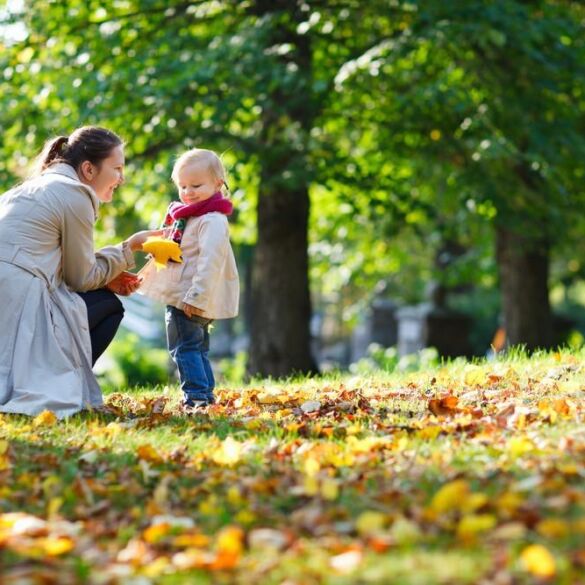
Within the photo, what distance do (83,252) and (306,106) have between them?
17.1 ft

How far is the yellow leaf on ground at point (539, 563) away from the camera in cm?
246

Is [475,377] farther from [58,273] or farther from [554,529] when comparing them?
[554,529]

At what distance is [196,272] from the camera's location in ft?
18.4

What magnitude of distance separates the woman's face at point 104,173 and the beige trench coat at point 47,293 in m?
0.09

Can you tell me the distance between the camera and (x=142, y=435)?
459 cm

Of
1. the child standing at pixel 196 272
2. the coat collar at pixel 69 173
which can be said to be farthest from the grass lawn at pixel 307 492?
the coat collar at pixel 69 173

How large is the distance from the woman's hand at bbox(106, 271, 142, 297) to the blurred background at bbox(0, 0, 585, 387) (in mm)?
3577

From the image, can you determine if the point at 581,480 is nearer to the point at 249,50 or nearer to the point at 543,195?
the point at 249,50

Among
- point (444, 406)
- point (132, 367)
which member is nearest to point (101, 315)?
point (444, 406)

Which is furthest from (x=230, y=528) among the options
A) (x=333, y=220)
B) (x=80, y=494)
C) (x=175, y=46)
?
(x=333, y=220)

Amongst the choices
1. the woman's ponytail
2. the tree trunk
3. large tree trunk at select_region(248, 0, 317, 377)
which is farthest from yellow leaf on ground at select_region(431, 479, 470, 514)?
the tree trunk

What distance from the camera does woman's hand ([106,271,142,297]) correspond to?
585cm

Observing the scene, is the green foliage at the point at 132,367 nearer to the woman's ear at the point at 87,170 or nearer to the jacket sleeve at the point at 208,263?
the woman's ear at the point at 87,170

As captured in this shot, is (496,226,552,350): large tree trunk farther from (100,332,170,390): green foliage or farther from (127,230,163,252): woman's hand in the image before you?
(127,230,163,252): woman's hand
